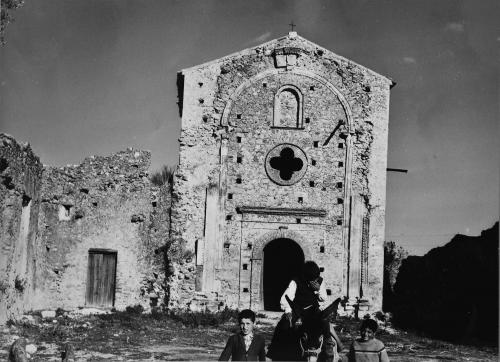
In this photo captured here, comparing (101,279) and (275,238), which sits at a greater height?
(275,238)

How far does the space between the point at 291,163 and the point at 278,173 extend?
2.10 ft

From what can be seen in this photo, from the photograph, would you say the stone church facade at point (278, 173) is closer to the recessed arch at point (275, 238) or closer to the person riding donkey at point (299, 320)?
the recessed arch at point (275, 238)

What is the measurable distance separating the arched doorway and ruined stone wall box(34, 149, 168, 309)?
125 inches

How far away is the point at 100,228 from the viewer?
1873cm

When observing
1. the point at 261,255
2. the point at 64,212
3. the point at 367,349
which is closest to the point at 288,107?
the point at 261,255

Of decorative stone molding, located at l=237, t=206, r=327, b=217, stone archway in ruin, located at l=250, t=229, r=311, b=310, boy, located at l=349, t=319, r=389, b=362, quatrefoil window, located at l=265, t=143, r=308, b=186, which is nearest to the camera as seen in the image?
boy, located at l=349, t=319, r=389, b=362

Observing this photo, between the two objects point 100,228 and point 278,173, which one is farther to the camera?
point 278,173

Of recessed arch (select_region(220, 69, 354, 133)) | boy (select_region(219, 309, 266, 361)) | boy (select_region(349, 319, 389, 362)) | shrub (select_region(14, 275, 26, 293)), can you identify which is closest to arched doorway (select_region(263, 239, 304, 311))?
recessed arch (select_region(220, 69, 354, 133))

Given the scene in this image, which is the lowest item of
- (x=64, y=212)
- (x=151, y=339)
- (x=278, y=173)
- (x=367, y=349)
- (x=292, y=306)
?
(x=151, y=339)

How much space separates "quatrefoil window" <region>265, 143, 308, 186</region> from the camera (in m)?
19.0

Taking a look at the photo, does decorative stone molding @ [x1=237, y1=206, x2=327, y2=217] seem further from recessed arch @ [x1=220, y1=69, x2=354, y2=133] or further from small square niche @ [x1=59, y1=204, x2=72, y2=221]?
small square niche @ [x1=59, y1=204, x2=72, y2=221]

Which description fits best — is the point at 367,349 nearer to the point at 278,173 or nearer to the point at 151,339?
the point at 151,339

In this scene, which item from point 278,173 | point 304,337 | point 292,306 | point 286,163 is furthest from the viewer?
point 286,163

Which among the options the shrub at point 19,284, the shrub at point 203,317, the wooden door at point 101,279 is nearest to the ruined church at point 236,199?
the wooden door at point 101,279
